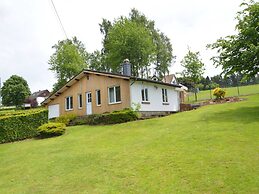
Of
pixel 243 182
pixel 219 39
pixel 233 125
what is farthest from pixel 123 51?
pixel 243 182

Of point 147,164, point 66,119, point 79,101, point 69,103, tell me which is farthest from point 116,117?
point 147,164

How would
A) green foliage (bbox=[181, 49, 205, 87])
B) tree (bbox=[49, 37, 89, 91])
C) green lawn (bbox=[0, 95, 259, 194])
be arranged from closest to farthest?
green lawn (bbox=[0, 95, 259, 194]) → green foliage (bbox=[181, 49, 205, 87]) → tree (bbox=[49, 37, 89, 91])

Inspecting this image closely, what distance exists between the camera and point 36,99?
3219 inches

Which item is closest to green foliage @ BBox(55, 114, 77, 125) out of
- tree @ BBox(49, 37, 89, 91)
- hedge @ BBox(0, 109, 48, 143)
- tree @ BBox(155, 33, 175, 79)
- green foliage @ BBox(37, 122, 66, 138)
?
hedge @ BBox(0, 109, 48, 143)

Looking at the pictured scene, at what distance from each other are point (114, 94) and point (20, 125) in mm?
9241

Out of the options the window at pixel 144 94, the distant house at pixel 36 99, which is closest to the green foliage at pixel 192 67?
the window at pixel 144 94

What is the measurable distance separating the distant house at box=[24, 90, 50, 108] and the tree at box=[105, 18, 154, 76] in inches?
1306

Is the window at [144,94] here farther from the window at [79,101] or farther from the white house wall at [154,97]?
the window at [79,101]

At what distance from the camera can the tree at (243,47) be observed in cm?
1909

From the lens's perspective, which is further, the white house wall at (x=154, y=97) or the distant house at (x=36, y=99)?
the distant house at (x=36, y=99)

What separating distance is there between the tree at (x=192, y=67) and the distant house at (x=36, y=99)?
145 ft

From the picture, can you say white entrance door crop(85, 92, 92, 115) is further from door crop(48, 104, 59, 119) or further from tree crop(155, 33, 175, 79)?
tree crop(155, 33, 175, 79)

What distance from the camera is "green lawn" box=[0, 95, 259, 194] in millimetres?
7707

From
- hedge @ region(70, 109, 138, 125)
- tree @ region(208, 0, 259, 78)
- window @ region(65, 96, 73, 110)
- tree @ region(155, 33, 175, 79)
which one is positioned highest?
tree @ region(155, 33, 175, 79)
